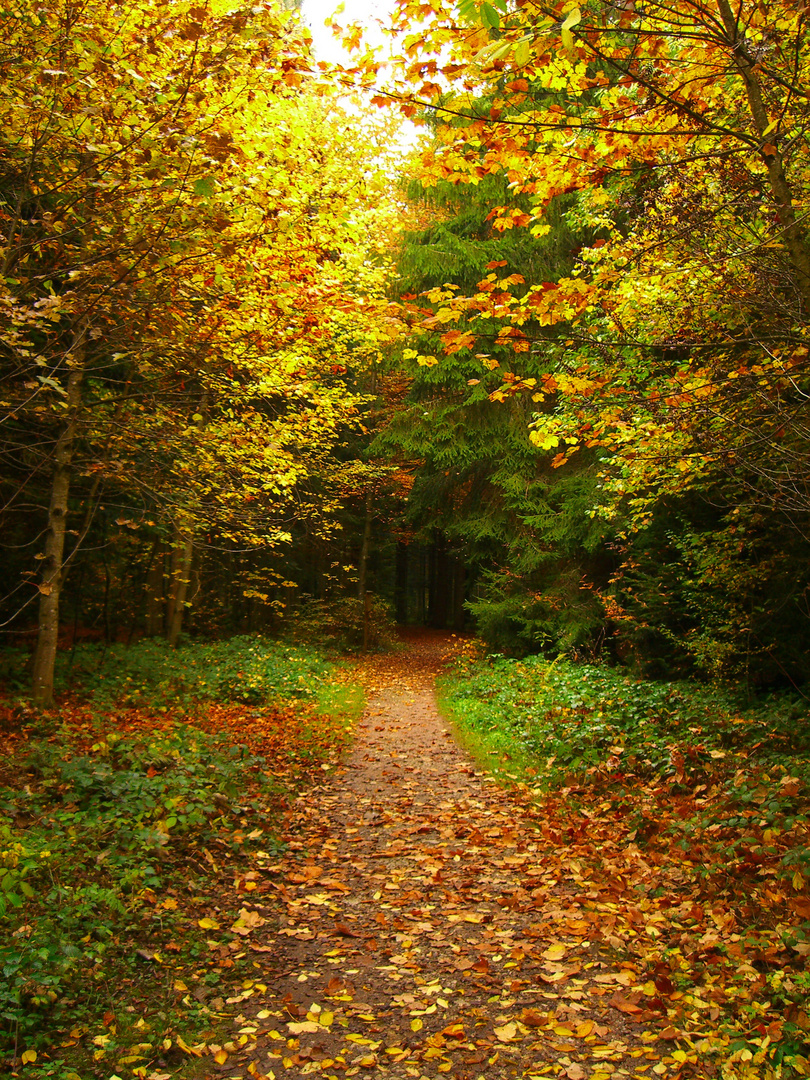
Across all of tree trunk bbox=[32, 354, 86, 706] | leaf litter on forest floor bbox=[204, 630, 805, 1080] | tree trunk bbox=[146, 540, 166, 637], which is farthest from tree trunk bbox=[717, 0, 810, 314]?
tree trunk bbox=[146, 540, 166, 637]

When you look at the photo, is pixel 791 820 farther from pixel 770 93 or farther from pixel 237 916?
pixel 770 93

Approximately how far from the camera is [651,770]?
280 inches

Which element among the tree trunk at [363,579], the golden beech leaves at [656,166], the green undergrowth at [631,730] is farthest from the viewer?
the tree trunk at [363,579]

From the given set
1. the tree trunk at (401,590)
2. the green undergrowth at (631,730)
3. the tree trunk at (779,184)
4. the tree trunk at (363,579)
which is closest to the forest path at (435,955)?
the green undergrowth at (631,730)

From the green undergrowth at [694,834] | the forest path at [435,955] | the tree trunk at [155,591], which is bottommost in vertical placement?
the forest path at [435,955]

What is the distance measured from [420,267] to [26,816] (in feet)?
44.2

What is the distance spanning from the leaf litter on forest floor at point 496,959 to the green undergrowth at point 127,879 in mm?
348

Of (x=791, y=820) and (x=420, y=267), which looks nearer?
(x=791, y=820)

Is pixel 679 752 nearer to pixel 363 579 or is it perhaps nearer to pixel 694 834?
pixel 694 834

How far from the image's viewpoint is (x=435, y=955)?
4496mm

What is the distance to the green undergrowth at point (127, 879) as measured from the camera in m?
3.44

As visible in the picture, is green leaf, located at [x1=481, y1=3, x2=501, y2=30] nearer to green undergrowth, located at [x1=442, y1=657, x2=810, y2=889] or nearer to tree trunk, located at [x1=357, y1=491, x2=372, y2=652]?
green undergrowth, located at [x1=442, y1=657, x2=810, y2=889]

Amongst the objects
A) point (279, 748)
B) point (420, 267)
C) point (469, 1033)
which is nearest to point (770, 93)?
point (469, 1033)

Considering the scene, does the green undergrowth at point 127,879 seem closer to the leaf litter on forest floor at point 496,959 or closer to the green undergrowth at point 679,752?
the leaf litter on forest floor at point 496,959
